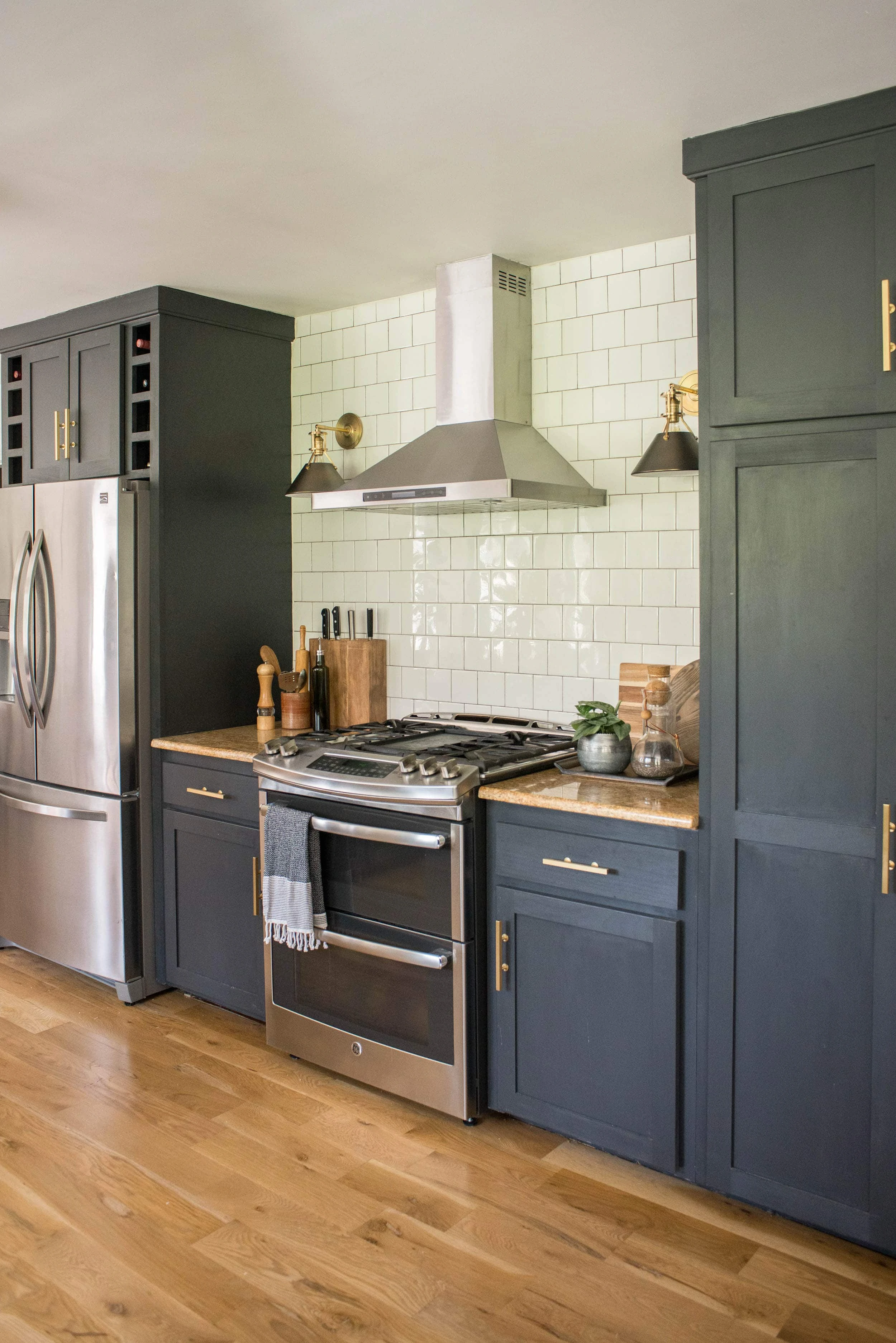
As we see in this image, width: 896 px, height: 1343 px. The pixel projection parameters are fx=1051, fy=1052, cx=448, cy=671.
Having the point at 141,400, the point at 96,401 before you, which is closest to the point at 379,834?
the point at 141,400

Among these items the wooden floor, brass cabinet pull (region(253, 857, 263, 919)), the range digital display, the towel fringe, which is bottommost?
the wooden floor

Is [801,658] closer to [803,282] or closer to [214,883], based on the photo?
[803,282]

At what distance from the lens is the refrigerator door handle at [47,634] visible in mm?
3863

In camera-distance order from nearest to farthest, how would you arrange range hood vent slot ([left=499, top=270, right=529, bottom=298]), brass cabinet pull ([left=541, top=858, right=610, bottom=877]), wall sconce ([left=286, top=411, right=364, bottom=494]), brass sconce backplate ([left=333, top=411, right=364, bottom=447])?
brass cabinet pull ([left=541, top=858, right=610, bottom=877]) → range hood vent slot ([left=499, top=270, right=529, bottom=298]) → wall sconce ([left=286, top=411, right=364, bottom=494]) → brass sconce backplate ([left=333, top=411, right=364, bottom=447])

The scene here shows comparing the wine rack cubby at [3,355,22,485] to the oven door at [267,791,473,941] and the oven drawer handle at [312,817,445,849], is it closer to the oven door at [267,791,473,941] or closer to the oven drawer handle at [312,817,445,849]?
the oven door at [267,791,473,941]

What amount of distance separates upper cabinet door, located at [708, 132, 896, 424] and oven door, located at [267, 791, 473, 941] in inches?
51.7

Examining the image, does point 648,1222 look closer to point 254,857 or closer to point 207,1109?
point 207,1109

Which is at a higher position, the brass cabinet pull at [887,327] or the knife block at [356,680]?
the brass cabinet pull at [887,327]

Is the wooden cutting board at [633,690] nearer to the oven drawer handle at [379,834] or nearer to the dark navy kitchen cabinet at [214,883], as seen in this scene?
the oven drawer handle at [379,834]

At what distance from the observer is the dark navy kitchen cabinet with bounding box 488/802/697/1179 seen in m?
2.54

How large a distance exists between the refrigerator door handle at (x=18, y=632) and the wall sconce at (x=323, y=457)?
3.31 feet

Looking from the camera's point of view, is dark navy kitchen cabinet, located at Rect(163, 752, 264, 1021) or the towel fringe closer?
the towel fringe

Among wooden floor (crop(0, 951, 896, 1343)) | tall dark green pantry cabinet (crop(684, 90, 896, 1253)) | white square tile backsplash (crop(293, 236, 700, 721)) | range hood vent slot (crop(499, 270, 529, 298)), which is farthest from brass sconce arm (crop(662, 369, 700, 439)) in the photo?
wooden floor (crop(0, 951, 896, 1343))

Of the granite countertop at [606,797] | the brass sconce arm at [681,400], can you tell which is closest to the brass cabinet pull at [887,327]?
the brass sconce arm at [681,400]
